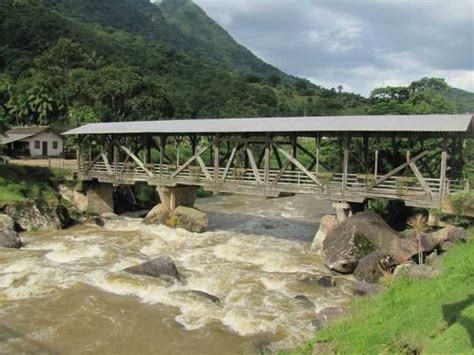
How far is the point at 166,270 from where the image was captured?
631 inches

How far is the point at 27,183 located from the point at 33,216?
470 cm

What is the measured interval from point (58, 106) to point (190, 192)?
140ft

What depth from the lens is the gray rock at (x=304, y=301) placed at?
13.7m

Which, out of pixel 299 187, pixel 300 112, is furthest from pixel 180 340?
pixel 300 112

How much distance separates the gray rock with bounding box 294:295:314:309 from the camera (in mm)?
13716

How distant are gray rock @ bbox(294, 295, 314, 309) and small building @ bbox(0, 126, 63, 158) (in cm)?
4010

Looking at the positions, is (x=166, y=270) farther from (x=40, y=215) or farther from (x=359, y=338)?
(x=40, y=215)

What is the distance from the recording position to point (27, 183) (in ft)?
92.5

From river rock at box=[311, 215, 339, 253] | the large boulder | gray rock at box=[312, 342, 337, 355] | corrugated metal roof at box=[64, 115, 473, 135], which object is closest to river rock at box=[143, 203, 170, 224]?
corrugated metal roof at box=[64, 115, 473, 135]

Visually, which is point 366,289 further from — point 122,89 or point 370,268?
point 122,89

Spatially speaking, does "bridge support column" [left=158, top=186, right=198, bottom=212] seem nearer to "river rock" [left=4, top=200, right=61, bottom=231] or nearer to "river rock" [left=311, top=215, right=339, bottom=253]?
"river rock" [left=4, top=200, right=61, bottom=231]

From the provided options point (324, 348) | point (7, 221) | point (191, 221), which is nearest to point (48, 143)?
point (7, 221)

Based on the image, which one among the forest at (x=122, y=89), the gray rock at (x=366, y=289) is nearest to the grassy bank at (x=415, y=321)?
the gray rock at (x=366, y=289)

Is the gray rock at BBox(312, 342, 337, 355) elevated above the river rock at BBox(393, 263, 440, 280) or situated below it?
below
